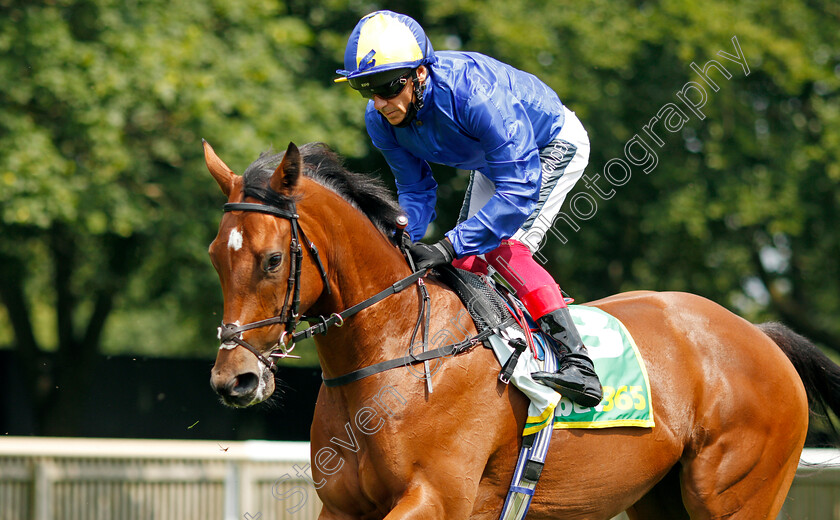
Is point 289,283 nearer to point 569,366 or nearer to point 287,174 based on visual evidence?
point 287,174

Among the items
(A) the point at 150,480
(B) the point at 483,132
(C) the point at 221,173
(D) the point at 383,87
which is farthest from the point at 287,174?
(A) the point at 150,480

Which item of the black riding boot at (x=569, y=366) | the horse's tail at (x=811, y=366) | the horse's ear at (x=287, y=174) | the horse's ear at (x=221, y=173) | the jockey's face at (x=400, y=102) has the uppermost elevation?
the jockey's face at (x=400, y=102)

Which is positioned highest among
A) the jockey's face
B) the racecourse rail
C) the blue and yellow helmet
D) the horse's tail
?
the blue and yellow helmet

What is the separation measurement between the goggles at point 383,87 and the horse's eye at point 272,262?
0.83 metres

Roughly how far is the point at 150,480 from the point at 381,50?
158 inches

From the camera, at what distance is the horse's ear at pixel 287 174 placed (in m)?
3.14

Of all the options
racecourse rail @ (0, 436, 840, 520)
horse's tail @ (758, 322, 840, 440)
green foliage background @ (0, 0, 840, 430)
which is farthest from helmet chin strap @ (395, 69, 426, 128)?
green foliage background @ (0, 0, 840, 430)

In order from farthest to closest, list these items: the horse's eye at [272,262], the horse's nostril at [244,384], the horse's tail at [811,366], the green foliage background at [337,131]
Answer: the green foliage background at [337,131]
the horse's tail at [811,366]
the horse's eye at [272,262]
the horse's nostril at [244,384]

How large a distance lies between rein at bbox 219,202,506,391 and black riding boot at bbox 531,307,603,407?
0.32 meters

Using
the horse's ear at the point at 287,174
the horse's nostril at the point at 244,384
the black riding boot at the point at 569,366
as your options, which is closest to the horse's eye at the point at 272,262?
the horse's ear at the point at 287,174

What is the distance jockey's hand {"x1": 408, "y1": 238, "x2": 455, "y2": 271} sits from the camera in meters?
3.54

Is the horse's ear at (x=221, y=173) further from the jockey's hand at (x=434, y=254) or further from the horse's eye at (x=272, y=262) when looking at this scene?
the jockey's hand at (x=434, y=254)

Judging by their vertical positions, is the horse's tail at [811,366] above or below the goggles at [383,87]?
below

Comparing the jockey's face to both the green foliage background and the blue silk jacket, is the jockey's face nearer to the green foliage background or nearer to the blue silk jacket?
the blue silk jacket
